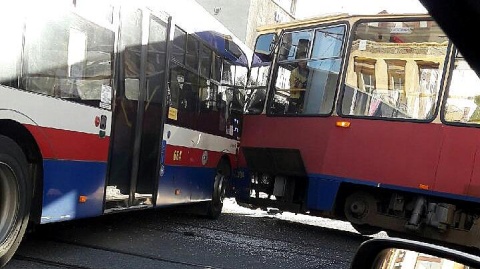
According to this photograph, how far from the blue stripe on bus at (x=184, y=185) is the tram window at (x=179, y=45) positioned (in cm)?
147

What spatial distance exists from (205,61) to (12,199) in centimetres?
414

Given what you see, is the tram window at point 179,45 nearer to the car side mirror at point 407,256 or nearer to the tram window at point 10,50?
the tram window at point 10,50

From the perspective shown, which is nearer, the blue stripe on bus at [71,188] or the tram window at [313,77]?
the blue stripe on bus at [71,188]

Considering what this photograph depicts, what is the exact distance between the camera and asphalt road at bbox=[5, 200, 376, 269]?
540cm

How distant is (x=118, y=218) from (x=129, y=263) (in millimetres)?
2835

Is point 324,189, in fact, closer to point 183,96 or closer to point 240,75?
point 183,96

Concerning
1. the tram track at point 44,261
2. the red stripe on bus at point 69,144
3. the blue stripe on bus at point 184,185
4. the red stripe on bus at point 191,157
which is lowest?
the tram track at point 44,261

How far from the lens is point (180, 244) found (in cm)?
660

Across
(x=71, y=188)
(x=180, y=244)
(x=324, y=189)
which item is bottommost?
(x=180, y=244)

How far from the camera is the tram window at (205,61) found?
7.99m

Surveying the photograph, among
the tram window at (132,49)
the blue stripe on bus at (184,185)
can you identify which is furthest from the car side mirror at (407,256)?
the blue stripe on bus at (184,185)

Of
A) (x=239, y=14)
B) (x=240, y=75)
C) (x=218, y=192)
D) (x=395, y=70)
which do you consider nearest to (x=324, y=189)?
(x=395, y=70)

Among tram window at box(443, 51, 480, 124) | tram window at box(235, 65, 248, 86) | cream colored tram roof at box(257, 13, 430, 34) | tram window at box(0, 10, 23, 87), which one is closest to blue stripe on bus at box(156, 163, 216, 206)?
tram window at box(235, 65, 248, 86)

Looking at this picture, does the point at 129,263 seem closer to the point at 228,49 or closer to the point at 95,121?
the point at 95,121
